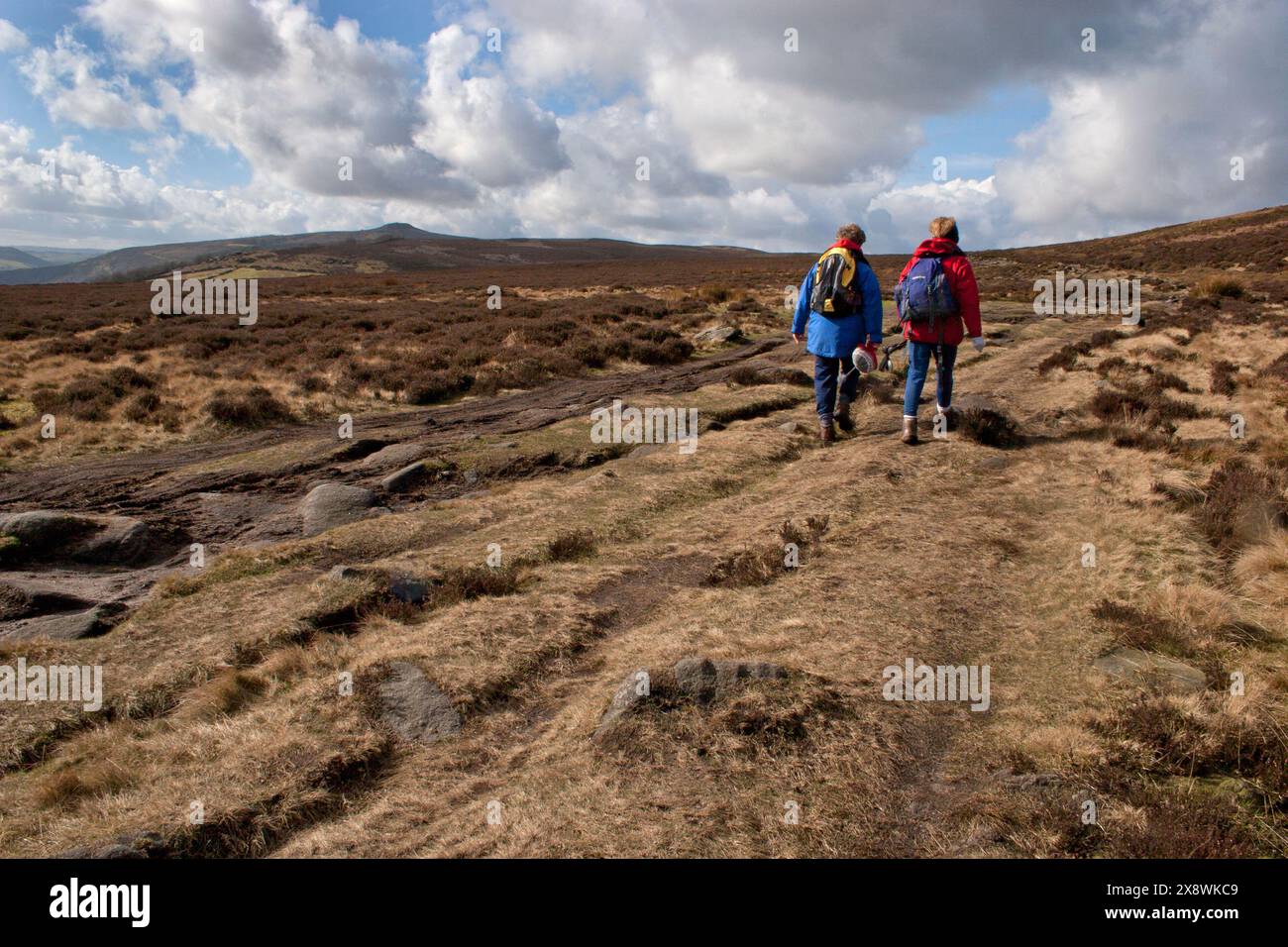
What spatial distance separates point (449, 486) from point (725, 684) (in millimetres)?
7027

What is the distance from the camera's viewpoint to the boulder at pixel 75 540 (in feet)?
27.5

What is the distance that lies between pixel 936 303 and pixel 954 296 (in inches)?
9.8

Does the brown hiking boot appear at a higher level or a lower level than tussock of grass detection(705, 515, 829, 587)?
higher

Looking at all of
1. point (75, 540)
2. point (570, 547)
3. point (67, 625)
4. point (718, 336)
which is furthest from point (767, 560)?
point (718, 336)

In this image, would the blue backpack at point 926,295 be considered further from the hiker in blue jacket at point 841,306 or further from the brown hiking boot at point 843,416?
the brown hiking boot at point 843,416

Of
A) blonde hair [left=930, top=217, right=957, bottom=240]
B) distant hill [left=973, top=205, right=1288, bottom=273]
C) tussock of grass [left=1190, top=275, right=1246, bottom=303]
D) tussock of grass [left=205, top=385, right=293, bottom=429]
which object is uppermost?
distant hill [left=973, top=205, right=1288, bottom=273]

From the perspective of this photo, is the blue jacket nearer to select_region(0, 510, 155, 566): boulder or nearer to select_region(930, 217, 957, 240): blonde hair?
select_region(930, 217, 957, 240): blonde hair

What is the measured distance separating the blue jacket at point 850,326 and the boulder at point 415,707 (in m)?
7.19

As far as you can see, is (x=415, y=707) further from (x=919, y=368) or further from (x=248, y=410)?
(x=248, y=410)

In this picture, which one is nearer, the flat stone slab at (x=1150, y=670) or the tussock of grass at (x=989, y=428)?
the flat stone slab at (x=1150, y=670)

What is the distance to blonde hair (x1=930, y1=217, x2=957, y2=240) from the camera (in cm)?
962

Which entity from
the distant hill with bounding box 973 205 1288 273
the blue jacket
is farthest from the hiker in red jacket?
the distant hill with bounding box 973 205 1288 273

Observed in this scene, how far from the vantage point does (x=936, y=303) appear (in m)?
9.61

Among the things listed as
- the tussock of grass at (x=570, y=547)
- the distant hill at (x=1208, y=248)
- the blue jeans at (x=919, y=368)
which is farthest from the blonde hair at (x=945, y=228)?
the distant hill at (x=1208, y=248)
